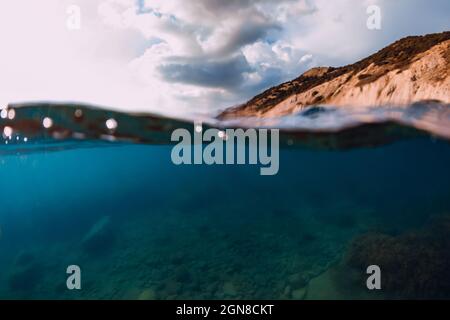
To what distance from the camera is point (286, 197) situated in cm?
4969

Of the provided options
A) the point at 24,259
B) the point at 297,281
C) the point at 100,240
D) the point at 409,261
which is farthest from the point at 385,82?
the point at 24,259

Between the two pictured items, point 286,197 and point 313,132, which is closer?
point 313,132

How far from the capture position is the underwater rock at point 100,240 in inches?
771

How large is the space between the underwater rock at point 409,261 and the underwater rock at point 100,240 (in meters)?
14.9

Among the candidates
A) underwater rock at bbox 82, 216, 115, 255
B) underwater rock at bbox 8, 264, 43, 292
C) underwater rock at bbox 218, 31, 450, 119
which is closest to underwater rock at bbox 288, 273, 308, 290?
underwater rock at bbox 218, 31, 450, 119

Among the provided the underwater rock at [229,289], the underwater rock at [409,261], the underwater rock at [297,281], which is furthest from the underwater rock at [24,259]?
the underwater rock at [409,261]

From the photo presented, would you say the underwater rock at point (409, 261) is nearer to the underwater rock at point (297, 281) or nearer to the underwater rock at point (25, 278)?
the underwater rock at point (297, 281)

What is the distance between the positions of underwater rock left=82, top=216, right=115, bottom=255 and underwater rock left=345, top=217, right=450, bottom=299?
14.9 metres

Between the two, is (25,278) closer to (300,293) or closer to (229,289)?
(229,289)

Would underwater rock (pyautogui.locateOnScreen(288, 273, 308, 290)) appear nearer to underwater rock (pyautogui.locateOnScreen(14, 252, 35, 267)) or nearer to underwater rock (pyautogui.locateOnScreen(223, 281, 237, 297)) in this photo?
underwater rock (pyautogui.locateOnScreen(223, 281, 237, 297))

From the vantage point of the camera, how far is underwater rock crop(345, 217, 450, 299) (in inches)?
453
